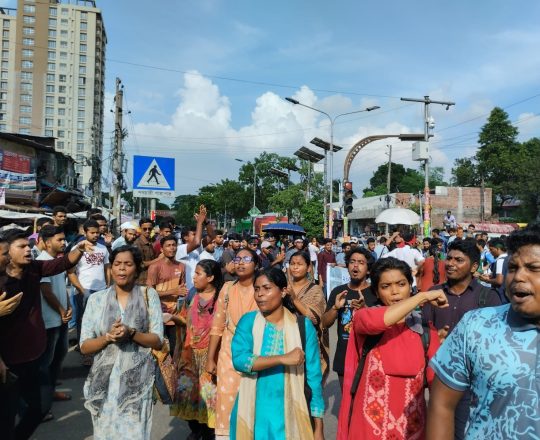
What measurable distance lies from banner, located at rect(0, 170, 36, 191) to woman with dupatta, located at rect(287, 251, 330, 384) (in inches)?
941

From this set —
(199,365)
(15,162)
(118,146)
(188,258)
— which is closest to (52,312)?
(199,365)

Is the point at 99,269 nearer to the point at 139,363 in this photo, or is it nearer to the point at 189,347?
the point at 189,347

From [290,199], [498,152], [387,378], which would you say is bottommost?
[387,378]

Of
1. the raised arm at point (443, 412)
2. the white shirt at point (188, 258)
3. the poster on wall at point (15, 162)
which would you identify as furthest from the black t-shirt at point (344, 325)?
the poster on wall at point (15, 162)

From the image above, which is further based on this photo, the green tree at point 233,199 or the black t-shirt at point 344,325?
the green tree at point 233,199

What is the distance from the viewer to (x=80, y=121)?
93.1 m

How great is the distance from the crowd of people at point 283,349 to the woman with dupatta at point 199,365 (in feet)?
0.04

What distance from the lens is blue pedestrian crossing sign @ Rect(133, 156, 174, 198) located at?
30.4 ft

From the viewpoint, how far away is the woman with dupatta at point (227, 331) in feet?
12.1

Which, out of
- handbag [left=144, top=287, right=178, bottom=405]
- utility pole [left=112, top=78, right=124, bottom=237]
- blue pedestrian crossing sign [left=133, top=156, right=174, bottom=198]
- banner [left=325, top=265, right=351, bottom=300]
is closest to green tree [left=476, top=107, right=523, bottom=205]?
utility pole [left=112, top=78, right=124, bottom=237]

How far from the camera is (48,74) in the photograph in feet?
301

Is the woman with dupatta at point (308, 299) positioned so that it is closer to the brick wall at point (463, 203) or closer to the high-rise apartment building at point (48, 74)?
the brick wall at point (463, 203)

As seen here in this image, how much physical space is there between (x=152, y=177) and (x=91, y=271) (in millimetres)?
3201

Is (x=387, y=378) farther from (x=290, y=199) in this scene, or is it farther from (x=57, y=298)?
(x=290, y=199)
